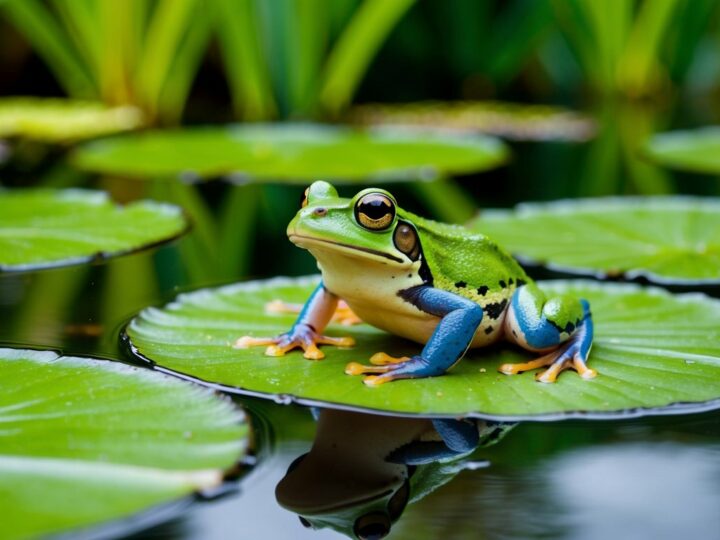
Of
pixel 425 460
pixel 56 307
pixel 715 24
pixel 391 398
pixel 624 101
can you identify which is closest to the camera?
pixel 425 460

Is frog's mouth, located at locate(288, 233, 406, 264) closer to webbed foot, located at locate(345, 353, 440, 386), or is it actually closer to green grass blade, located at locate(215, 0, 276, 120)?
webbed foot, located at locate(345, 353, 440, 386)

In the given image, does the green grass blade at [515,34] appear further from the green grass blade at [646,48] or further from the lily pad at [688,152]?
the lily pad at [688,152]

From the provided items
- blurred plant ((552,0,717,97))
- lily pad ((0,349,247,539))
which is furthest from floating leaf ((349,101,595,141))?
lily pad ((0,349,247,539))

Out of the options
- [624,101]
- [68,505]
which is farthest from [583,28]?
[68,505]

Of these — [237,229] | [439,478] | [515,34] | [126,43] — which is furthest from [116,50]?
[439,478]

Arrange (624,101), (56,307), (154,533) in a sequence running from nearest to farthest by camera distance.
→ (154,533) → (56,307) → (624,101)

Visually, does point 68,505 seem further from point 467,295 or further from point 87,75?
point 87,75

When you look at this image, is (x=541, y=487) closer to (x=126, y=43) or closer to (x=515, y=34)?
(x=126, y=43)
